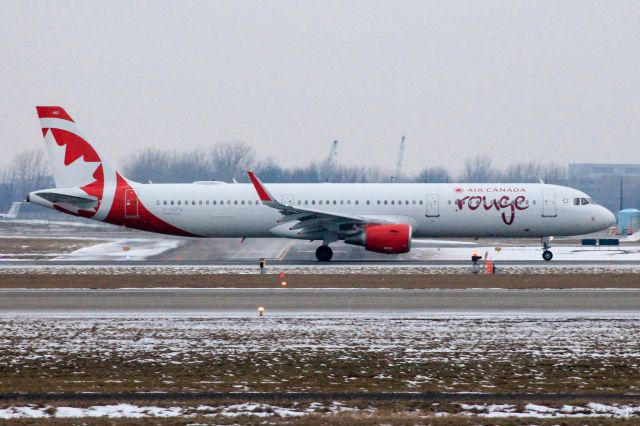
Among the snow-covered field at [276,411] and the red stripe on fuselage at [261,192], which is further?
the red stripe on fuselage at [261,192]

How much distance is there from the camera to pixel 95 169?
40.8m

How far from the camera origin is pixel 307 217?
3884 centimetres

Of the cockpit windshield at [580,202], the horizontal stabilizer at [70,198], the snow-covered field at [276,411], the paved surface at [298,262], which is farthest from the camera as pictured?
the cockpit windshield at [580,202]

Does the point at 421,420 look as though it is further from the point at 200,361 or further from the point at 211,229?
the point at 211,229

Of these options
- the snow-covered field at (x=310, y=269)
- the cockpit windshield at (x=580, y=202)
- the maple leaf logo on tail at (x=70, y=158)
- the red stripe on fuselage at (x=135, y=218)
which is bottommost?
the snow-covered field at (x=310, y=269)

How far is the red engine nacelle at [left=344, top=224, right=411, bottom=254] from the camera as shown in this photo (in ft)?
124

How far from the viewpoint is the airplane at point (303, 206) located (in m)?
39.6

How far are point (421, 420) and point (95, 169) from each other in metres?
31.6

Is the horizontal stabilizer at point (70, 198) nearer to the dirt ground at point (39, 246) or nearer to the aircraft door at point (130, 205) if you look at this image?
the aircraft door at point (130, 205)

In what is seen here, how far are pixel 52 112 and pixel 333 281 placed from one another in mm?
17819

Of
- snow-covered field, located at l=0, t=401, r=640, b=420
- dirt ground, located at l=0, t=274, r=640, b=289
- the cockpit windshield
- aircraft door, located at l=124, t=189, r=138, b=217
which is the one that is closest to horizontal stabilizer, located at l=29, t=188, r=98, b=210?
aircraft door, located at l=124, t=189, r=138, b=217

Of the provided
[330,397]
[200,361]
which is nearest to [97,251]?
[200,361]

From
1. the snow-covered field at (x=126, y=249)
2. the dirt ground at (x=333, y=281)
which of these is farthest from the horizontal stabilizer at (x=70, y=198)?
the dirt ground at (x=333, y=281)

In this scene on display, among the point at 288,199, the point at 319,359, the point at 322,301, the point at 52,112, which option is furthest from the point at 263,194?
the point at 319,359
